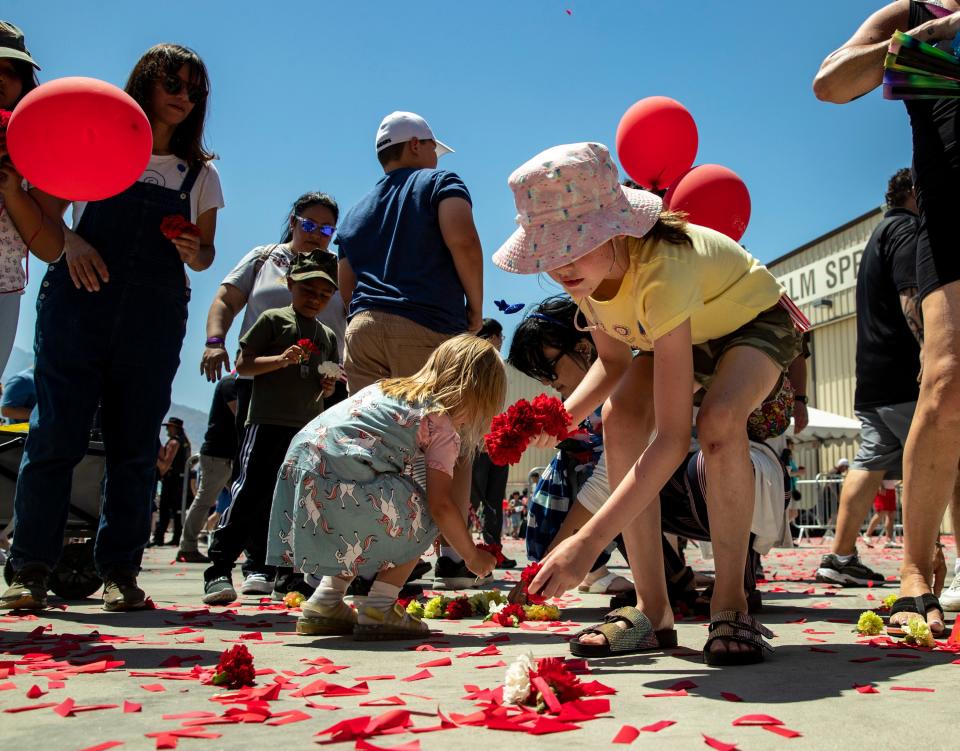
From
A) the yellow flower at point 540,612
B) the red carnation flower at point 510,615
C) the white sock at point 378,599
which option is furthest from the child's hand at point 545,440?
the yellow flower at point 540,612

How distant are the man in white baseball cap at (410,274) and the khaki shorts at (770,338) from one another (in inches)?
65.1

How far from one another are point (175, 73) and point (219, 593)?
256 centimetres

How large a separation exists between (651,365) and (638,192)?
25.2 inches

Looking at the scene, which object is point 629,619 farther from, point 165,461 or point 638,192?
point 165,461

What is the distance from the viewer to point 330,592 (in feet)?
12.1

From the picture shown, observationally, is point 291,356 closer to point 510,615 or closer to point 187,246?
point 187,246

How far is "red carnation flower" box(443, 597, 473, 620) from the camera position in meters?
4.30

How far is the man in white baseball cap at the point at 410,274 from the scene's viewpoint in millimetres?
4656

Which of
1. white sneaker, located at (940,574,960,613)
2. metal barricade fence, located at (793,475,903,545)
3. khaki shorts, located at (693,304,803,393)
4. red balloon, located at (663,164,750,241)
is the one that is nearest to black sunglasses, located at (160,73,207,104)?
red balloon, located at (663,164,750,241)

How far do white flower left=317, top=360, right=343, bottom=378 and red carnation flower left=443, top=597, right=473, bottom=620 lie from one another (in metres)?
1.69

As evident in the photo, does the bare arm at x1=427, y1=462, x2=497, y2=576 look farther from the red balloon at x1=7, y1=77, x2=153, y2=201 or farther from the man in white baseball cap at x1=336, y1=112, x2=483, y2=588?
the red balloon at x1=7, y1=77, x2=153, y2=201

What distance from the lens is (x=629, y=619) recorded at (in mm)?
3062

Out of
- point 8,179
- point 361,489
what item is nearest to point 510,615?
point 361,489

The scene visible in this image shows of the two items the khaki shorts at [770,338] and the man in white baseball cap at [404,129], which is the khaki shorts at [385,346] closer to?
the man in white baseball cap at [404,129]
